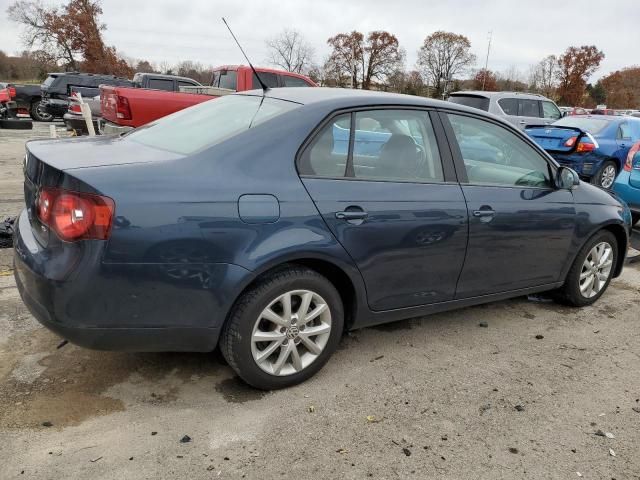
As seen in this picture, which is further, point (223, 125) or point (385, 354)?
point (385, 354)

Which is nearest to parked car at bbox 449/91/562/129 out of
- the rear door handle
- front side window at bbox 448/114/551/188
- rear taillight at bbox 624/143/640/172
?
rear taillight at bbox 624/143/640/172

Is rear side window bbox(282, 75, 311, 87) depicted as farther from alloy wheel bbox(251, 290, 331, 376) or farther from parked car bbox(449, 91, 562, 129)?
alloy wheel bbox(251, 290, 331, 376)

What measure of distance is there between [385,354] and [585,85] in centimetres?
7825

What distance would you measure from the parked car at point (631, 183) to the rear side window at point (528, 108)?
6013 mm

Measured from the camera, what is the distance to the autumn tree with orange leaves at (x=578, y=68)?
68.2 meters

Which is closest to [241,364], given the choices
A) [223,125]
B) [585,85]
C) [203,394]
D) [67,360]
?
[203,394]

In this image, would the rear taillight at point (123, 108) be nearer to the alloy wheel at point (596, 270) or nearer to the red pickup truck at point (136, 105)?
the red pickup truck at point (136, 105)

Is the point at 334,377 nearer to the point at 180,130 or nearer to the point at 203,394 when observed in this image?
the point at 203,394

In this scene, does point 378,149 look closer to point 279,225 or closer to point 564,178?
point 279,225

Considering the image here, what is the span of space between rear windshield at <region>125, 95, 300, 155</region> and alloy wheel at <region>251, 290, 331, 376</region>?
93 centimetres

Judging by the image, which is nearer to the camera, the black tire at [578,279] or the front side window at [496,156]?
the front side window at [496,156]

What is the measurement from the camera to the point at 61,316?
2320 mm

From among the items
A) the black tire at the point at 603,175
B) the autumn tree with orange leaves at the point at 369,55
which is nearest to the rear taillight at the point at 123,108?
the black tire at the point at 603,175

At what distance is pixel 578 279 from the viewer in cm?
416
